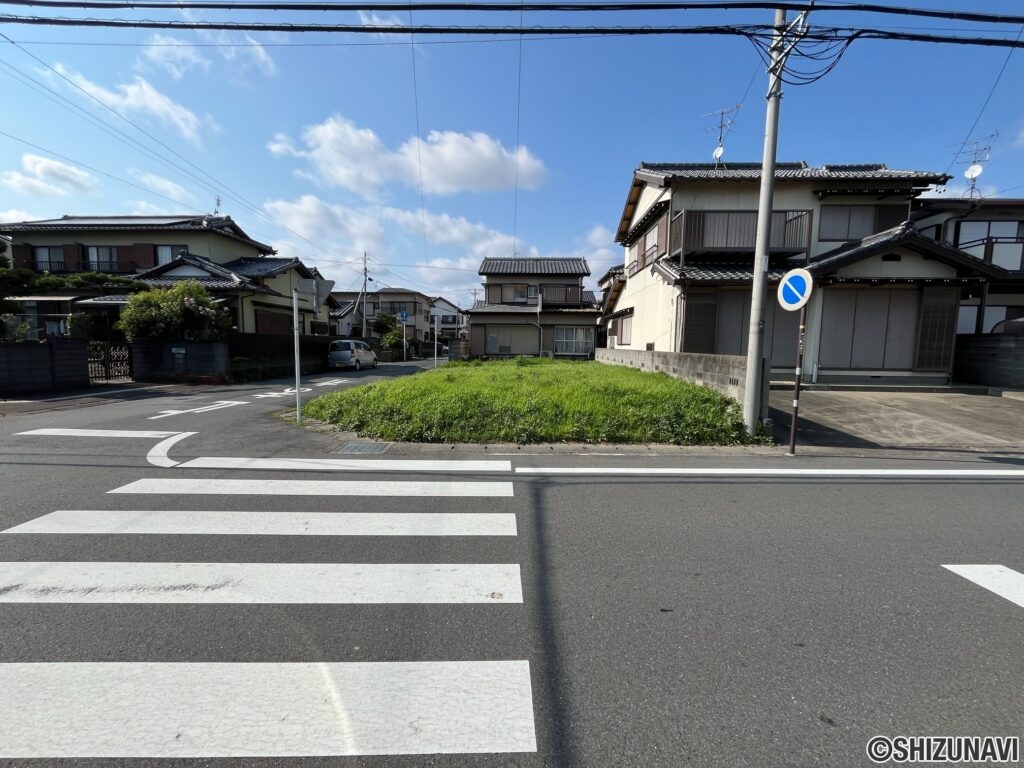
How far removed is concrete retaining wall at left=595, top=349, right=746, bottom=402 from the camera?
8109 millimetres

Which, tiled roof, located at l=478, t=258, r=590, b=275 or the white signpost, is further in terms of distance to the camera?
tiled roof, located at l=478, t=258, r=590, b=275

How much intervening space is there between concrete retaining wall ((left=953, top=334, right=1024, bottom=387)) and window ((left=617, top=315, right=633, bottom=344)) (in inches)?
413

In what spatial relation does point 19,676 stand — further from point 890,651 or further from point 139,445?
point 139,445

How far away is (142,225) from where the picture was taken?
78.2 ft

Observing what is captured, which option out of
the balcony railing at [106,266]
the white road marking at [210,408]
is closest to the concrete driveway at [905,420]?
the white road marking at [210,408]

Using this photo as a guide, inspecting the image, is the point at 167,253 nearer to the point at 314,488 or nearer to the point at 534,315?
the point at 534,315

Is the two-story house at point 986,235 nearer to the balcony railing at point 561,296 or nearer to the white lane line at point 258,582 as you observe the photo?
the balcony railing at point 561,296

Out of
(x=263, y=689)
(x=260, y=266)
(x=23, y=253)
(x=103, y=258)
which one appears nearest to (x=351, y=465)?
(x=263, y=689)

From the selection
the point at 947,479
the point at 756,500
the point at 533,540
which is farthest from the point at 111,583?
the point at 947,479

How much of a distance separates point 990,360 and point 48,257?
140 ft

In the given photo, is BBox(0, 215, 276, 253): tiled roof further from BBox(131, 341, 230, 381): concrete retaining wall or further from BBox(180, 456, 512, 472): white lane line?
BBox(180, 456, 512, 472): white lane line

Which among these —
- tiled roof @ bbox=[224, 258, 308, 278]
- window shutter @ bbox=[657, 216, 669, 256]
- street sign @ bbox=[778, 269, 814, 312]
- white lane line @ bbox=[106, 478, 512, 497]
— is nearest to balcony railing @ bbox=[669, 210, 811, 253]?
window shutter @ bbox=[657, 216, 669, 256]

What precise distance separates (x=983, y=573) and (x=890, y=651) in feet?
5.23

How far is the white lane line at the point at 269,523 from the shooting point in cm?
359
